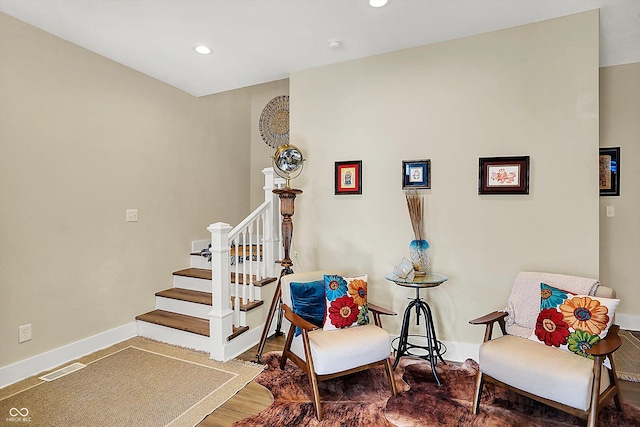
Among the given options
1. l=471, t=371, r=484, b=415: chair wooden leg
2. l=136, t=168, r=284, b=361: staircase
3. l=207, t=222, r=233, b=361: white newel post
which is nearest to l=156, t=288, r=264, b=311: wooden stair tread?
l=136, t=168, r=284, b=361: staircase

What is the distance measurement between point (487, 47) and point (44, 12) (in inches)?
132

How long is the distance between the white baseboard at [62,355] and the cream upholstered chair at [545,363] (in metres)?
3.11

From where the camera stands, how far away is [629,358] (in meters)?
2.84

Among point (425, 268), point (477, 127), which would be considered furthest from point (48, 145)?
point (477, 127)

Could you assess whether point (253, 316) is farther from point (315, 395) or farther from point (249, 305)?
point (315, 395)

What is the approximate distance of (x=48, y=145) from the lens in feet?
9.07

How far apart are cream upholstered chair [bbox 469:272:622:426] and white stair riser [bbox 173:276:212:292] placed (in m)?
2.70

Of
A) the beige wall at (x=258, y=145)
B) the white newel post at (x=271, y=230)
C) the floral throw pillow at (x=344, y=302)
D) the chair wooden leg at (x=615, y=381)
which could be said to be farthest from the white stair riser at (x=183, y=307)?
the chair wooden leg at (x=615, y=381)

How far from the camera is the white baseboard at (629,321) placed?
351 cm

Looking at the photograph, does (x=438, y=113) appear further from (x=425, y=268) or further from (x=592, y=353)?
(x=592, y=353)

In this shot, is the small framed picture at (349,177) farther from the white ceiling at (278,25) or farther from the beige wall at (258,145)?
the beige wall at (258,145)

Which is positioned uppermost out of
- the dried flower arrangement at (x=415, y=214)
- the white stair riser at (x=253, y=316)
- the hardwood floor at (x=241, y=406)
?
the dried flower arrangement at (x=415, y=214)

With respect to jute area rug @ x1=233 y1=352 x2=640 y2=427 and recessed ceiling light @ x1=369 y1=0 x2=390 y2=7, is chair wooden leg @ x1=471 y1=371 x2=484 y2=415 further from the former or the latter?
recessed ceiling light @ x1=369 y1=0 x2=390 y2=7

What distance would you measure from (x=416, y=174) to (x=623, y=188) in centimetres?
235
